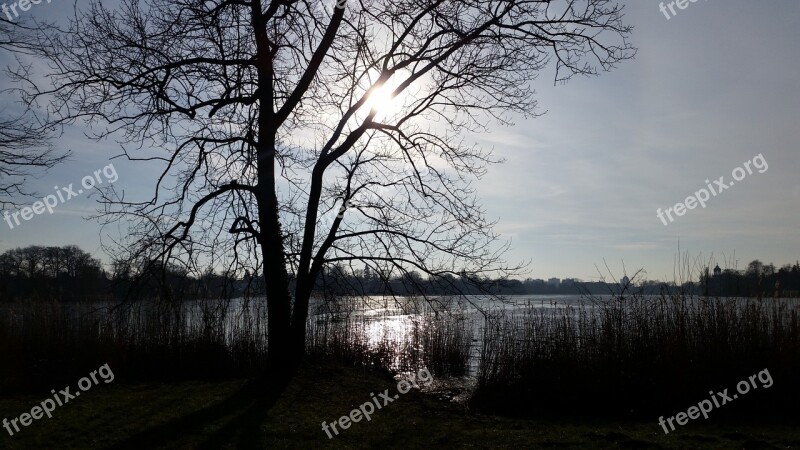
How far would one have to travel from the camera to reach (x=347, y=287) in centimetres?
912

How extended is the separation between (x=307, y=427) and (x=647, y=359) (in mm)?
4077

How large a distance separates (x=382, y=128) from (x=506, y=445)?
510 cm

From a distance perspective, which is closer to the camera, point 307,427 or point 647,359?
point 307,427

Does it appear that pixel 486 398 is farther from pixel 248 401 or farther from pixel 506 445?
pixel 248 401

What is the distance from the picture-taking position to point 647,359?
6934 mm

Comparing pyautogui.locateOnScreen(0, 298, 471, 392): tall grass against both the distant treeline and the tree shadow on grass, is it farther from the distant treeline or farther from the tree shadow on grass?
the tree shadow on grass

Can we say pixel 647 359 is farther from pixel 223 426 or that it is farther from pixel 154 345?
pixel 154 345

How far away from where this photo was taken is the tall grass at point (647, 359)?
6.62m

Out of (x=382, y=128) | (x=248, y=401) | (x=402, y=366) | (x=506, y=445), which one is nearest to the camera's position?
(x=506, y=445)

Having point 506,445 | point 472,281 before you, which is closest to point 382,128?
point 472,281
